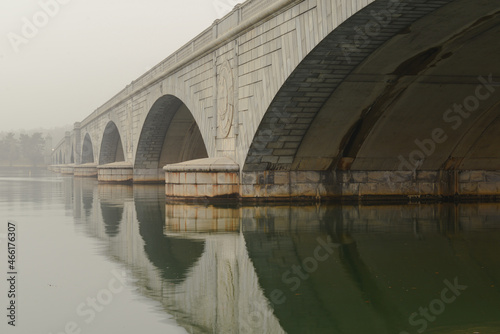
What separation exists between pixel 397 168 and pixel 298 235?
9.27 meters

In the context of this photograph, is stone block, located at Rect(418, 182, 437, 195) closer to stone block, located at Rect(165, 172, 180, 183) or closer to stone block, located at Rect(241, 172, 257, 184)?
stone block, located at Rect(241, 172, 257, 184)

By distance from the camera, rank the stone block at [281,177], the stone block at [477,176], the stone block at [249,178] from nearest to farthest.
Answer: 1. the stone block at [249,178]
2. the stone block at [281,177]
3. the stone block at [477,176]

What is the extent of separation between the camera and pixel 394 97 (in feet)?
61.2

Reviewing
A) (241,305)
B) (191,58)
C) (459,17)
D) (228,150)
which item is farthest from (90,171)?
(241,305)

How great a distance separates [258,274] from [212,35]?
15286 millimetres

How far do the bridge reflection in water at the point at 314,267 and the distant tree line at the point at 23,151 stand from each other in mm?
151546

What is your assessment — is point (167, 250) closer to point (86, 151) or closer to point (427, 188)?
point (427, 188)

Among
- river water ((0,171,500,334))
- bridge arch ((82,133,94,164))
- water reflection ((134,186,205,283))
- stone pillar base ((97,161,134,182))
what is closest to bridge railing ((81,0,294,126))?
stone pillar base ((97,161,134,182))

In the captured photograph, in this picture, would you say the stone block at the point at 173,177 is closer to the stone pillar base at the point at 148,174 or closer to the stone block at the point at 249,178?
the stone block at the point at 249,178

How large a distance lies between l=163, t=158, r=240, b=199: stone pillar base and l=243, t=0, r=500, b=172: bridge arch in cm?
73

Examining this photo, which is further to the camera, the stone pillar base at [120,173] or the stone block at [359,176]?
the stone pillar base at [120,173]

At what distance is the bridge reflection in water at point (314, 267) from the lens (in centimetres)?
667

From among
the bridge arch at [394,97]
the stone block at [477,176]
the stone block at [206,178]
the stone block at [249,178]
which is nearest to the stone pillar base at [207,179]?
the stone block at [206,178]

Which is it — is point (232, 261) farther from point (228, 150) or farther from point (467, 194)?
point (467, 194)
